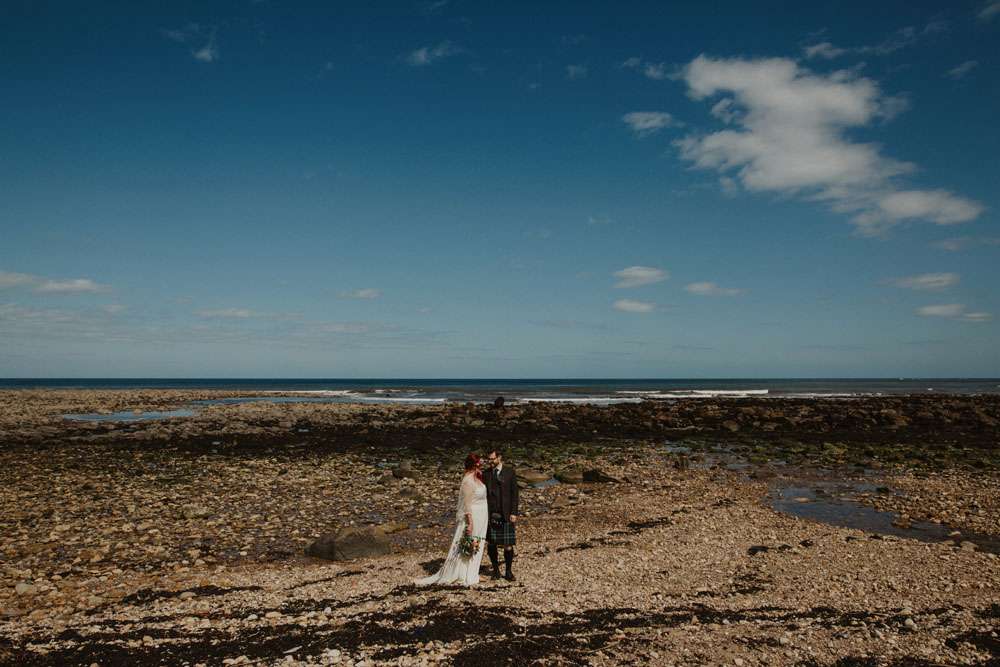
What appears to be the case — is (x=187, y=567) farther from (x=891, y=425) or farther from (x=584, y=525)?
(x=891, y=425)

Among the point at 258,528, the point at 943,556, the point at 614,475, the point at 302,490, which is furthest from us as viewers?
the point at 614,475

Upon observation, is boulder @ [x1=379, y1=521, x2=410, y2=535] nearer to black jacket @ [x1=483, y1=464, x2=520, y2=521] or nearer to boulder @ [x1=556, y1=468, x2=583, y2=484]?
black jacket @ [x1=483, y1=464, x2=520, y2=521]

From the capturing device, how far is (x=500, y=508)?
12.3 meters

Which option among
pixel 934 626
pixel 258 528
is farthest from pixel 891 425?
pixel 258 528

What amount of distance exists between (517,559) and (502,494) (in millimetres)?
A: 2218

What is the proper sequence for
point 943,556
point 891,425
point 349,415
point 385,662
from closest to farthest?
point 385,662, point 943,556, point 891,425, point 349,415

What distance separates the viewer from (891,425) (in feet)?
147

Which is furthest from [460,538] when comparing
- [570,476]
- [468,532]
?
[570,476]

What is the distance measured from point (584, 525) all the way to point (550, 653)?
29.5ft

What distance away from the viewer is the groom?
1208cm

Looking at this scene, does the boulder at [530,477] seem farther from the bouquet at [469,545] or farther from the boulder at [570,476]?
the bouquet at [469,545]

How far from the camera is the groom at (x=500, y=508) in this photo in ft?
39.6

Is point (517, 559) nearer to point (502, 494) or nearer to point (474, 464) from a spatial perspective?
point (502, 494)

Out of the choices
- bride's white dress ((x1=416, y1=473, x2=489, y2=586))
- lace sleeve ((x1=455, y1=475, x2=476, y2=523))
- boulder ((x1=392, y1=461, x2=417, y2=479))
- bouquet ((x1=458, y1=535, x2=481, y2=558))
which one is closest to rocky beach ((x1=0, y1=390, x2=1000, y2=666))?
boulder ((x1=392, y1=461, x2=417, y2=479))
